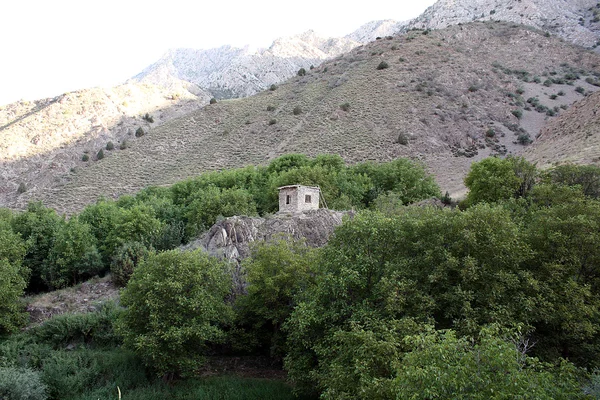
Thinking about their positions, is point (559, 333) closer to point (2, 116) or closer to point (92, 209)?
point (92, 209)

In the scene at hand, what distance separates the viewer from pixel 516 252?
15570 millimetres

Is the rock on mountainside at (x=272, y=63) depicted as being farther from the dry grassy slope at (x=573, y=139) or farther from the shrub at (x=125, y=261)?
the shrub at (x=125, y=261)

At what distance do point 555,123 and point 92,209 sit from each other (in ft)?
196

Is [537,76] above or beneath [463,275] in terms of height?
above

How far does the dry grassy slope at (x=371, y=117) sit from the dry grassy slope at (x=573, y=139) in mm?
Answer: 10024

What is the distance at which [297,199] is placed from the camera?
30.3m

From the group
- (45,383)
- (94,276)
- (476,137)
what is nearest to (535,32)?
(476,137)

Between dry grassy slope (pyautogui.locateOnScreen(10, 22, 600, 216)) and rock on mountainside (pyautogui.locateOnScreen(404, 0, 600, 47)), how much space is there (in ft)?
47.5

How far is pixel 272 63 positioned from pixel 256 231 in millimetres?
130628

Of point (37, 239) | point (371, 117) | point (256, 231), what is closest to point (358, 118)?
point (371, 117)

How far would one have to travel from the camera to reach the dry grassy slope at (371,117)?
60656mm

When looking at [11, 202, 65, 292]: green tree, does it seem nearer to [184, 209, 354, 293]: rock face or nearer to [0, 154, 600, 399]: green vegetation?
[0, 154, 600, 399]: green vegetation

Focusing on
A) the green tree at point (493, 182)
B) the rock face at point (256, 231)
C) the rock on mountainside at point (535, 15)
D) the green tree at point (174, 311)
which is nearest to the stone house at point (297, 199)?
the rock face at point (256, 231)

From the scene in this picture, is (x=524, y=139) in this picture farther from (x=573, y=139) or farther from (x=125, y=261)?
(x=125, y=261)
